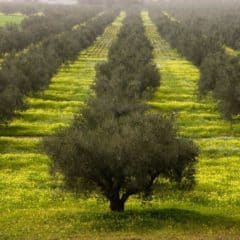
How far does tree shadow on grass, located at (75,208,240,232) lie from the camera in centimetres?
3512

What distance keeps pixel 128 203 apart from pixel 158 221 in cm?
672

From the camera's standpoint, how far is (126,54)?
94.8 meters

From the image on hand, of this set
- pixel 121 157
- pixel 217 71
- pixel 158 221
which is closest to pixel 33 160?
pixel 121 157

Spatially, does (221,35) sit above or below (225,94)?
below

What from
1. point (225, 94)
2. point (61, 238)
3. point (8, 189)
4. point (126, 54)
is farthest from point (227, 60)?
point (61, 238)

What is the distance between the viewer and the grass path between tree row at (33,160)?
38.6 m

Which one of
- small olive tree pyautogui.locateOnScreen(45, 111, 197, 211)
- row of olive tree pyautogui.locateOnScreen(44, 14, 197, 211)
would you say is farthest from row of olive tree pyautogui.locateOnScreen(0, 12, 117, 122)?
small olive tree pyautogui.locateOnScreen(45, 111, 197, 211)

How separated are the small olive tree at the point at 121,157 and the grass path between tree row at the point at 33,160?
4022 mm

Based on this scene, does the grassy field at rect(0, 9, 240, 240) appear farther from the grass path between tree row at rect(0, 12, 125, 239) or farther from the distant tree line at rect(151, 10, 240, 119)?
the distant tree line at rect(151, 10, 240, 119)

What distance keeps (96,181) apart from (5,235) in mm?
6575

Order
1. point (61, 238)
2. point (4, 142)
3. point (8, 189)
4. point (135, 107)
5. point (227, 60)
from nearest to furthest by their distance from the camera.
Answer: point (61, 238) → point (8, 189) → point (135, 107) → point (4, 142) → point (227, 60)

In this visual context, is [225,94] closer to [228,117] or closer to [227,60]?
[228,117]

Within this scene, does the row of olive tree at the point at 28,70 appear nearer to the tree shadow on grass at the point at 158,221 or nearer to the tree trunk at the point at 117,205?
the tree trunk at the point at 117,205

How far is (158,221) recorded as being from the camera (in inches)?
1419
